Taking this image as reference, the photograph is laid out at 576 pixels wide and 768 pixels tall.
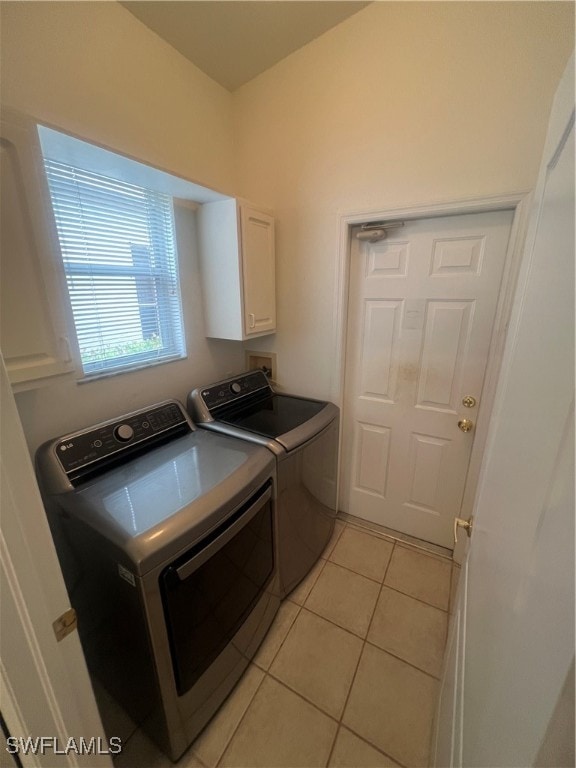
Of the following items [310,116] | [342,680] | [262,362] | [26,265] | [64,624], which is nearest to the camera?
[64,624]

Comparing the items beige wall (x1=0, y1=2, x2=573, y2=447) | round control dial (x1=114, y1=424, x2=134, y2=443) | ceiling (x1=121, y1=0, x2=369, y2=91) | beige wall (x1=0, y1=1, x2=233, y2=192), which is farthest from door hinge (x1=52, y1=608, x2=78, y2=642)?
ceiling (x1=121, y1=0, x2=369, y2=91)

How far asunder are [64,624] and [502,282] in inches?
80.1

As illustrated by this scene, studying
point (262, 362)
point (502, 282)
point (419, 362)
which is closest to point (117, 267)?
point (262, 362)

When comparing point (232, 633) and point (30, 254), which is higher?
point (30, 254)

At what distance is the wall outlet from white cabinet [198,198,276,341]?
28 centimetres

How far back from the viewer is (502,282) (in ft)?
4.72

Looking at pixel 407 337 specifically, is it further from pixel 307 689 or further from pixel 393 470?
pixel 307 689

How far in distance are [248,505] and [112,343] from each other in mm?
1082

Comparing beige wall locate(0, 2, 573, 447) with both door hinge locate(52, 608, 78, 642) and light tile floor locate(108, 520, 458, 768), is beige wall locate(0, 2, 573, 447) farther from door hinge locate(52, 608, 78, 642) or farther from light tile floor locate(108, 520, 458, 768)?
light tile floor locate(108, 520, 458, 768)

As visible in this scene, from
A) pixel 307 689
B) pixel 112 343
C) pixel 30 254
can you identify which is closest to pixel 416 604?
pixel 307 689

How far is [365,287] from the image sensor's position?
5.94 feet

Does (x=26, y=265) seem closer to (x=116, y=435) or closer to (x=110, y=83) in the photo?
(x=116, y=435)

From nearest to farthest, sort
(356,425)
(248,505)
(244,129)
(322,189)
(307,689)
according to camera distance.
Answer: (248,505) < (307,689) < (322,189) < (244,129) < (356,425)

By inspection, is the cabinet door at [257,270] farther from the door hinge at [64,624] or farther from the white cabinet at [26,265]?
the door hinge at [64,624]
